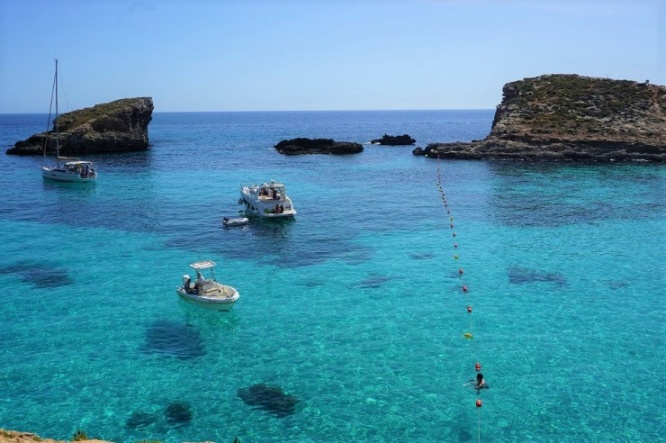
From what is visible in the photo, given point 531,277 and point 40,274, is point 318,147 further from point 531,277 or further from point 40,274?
point 531,277

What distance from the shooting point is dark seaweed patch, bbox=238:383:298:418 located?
19947 mm

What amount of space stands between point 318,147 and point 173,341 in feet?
274

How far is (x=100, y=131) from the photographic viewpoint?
331 ft

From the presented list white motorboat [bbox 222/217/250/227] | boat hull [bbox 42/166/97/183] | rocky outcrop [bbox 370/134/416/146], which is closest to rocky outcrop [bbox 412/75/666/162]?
rocky outcrop [bbox 370/134/416/146]

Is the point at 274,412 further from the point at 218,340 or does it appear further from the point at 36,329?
the point at 36,329

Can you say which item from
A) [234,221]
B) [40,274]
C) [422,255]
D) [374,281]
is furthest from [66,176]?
[374,281]

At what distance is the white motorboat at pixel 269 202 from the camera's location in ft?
165

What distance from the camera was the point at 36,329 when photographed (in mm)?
26891

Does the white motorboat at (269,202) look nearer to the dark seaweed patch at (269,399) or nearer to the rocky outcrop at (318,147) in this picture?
the dark seaweed patch at (269,399)

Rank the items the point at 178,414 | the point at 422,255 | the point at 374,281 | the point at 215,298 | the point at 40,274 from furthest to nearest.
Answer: the point at 422,255 < the point at 40,274 < the point at 374,281 < the point at 215,298 < the point at 178,414

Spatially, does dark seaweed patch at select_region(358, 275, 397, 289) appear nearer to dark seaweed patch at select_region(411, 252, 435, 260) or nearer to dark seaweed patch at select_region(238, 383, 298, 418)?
dark seaweed patch at select_region(411, 252, 435, 260)

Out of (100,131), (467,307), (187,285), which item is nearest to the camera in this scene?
(467,307)

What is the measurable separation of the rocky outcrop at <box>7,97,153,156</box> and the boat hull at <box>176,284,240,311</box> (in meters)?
75.4

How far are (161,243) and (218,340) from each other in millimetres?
18135
